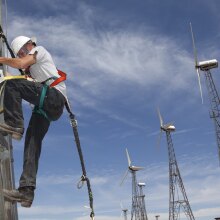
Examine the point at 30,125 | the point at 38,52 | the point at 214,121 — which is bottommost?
the point at 30,125

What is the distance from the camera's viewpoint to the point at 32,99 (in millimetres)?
7711

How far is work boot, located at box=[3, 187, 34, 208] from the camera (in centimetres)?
672

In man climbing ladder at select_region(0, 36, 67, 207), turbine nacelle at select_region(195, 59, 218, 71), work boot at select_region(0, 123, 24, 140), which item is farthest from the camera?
turbine nacelle at select_region(195, 59, 218, 71)

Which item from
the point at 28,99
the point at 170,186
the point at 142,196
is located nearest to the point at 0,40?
the point at 28,99

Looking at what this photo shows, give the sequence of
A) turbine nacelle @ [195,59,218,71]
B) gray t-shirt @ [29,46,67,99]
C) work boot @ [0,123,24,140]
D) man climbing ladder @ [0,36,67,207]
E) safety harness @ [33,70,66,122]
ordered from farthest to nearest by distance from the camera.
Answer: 1. turbine nacelle @ [195,59,218,71]
2. gray t-shirt @ [29,46,67,99]
3. safety harness @ [33,70,66,122]
4. man climbing ladder @ [0,36,67,207]
5. work boot @ [0,123,24,140]

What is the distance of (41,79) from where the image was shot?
7.98 metres

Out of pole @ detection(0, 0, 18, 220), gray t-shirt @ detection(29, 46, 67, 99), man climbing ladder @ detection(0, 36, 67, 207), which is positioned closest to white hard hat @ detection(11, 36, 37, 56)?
man climbing ladder @ detection(0, 36, 67, 207)

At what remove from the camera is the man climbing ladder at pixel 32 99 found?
7.32 metres

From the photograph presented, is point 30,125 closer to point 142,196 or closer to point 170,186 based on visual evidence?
point 170,186

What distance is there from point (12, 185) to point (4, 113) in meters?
1.36

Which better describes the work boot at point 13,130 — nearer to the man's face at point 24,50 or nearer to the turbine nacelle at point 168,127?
the man's face at point 24,50

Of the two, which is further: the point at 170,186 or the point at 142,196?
the point at 142,196

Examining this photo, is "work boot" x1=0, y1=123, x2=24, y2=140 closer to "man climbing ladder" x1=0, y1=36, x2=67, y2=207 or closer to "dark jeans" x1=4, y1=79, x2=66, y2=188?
"man climbing ladder" x1=0, y1=36, x2=67, y2=207

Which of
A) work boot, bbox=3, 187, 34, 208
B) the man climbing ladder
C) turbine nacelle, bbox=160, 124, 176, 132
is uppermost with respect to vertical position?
turbine nacelle, bbox=160, 124, 176, 132
